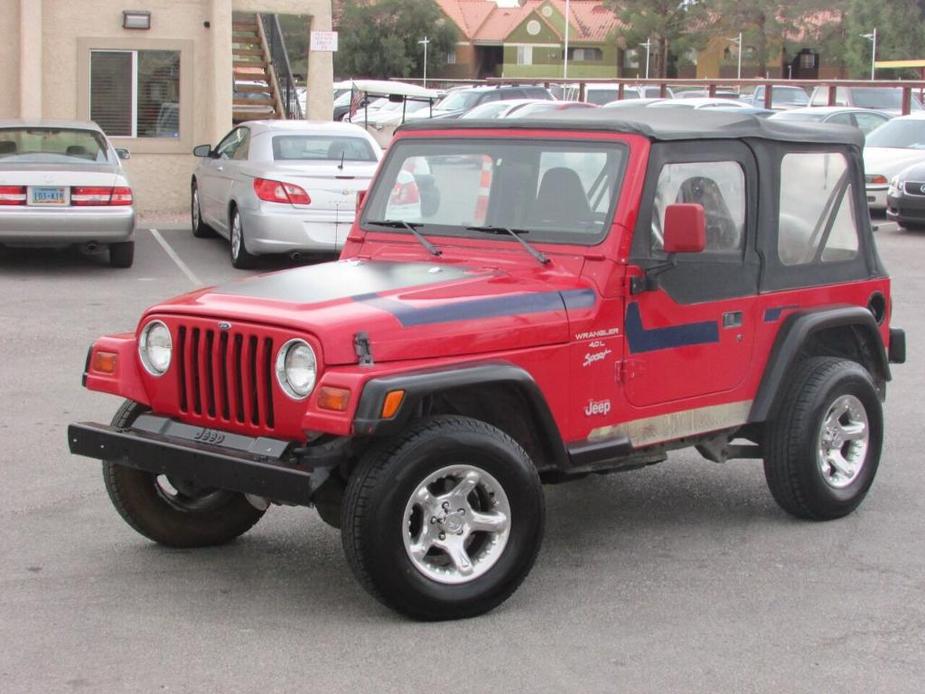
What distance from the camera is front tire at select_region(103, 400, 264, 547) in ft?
19.9

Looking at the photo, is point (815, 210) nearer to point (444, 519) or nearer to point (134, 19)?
point (444, 519)

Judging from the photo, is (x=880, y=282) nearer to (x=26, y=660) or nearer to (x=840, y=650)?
(x=840, y=650)

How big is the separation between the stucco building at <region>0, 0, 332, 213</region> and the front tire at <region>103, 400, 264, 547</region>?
1515cm

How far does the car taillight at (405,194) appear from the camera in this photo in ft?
22.1

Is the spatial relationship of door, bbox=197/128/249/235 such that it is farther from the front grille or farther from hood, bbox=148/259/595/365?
the front grille

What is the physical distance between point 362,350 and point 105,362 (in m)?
1.32

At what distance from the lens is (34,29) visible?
20078 millimetres

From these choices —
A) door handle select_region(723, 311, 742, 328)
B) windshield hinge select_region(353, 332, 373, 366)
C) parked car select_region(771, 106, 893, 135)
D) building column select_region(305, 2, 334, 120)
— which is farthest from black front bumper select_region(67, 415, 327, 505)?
parked car select_region(771, 106, 893, 135)

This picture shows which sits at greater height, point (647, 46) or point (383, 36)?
point (383, 36)

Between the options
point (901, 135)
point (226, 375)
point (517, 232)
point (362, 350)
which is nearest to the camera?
point (362, 350)

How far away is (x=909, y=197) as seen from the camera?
19562 mm

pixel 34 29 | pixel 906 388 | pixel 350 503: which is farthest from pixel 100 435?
pixel 34 29

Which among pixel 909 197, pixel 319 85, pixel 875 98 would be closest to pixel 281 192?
pixel 319 85

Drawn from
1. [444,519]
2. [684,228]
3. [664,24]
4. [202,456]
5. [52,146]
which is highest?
[664,24]
